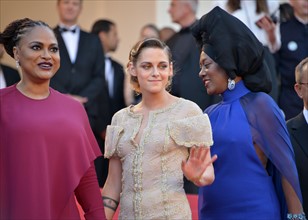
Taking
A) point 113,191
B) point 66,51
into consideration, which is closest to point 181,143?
point 113,191

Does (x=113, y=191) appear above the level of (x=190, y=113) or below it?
below

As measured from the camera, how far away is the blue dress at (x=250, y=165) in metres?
5.30

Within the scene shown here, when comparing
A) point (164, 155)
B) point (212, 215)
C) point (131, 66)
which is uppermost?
point (131, 66)

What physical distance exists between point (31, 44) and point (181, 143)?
103 cm

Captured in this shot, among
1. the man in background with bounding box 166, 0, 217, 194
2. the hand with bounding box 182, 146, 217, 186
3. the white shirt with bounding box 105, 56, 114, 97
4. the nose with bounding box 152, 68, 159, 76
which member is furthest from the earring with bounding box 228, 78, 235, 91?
the white shirt with bounding box 105, 56, 114, 97

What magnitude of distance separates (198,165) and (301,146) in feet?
4.78

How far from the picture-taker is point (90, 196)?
4977 mm

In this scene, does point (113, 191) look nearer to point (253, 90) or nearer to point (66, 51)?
point (253, 90)

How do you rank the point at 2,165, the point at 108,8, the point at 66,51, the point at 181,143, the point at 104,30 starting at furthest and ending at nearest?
the point at 108,8
the point at 104,30
the point at 66,51
the point at 181,143
the point at 2,165

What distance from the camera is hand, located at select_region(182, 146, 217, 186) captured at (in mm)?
4801

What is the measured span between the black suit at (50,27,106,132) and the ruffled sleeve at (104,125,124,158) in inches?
114

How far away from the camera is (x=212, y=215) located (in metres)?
5.38

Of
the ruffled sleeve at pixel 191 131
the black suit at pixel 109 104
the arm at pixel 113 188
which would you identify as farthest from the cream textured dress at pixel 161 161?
the black suit at pixel 109 104

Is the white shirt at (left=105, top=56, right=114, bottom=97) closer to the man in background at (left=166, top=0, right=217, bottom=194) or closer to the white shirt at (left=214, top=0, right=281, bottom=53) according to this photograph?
the man in background at (left=166, top=0, right=217, bottom=194)
